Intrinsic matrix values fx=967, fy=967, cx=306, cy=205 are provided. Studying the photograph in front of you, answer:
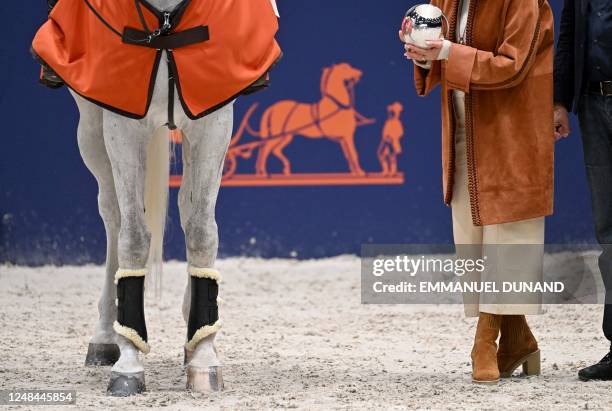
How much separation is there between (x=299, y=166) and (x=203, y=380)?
9.54 ft

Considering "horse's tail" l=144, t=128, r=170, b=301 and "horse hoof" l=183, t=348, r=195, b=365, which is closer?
"horse hoof" l=183, t=348, r=195, b=365

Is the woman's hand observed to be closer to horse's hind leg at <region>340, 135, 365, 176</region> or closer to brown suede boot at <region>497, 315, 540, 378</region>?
brown suede boot at <region>497, 315, 540, 378</region>

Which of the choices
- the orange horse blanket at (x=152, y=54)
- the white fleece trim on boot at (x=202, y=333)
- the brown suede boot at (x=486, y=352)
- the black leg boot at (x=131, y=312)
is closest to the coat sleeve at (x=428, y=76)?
the orange horse blanket at (x=152, y=54)

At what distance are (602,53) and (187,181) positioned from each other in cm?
157

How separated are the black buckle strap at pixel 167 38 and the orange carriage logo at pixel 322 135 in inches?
114

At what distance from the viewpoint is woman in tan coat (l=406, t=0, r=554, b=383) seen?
10.8 feet

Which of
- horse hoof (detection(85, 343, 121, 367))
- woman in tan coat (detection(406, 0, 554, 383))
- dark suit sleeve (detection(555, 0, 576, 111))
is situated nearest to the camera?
woman in tan coat (detection(406, 0, 554, 383))

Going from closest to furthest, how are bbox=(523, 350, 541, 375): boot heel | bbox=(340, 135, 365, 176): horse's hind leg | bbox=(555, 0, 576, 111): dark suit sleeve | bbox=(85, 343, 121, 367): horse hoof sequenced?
bbox=(523, 350, 541, 375): boot heel → bbox=(555, 0, 576, 111): dark suit sleeve → bbox=(85, 343, 121, 367): horse hoof → bbox=(340, 135, 365, 176): horse's hind leg

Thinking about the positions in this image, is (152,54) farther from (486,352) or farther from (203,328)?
(486,352)

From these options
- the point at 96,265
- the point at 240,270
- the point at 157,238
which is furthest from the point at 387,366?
the point at 96,265

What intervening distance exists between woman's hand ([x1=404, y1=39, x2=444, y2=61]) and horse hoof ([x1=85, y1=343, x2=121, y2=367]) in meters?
1.62

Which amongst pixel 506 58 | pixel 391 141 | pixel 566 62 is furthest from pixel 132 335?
pixel 391 141

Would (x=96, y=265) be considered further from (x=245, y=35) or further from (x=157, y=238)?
(x=245, y=35)

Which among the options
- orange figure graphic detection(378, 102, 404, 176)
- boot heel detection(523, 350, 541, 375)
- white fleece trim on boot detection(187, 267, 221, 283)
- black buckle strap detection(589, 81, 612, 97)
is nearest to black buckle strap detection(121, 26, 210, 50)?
white fleece trim on boot detection(187, 267, 221, 283)
